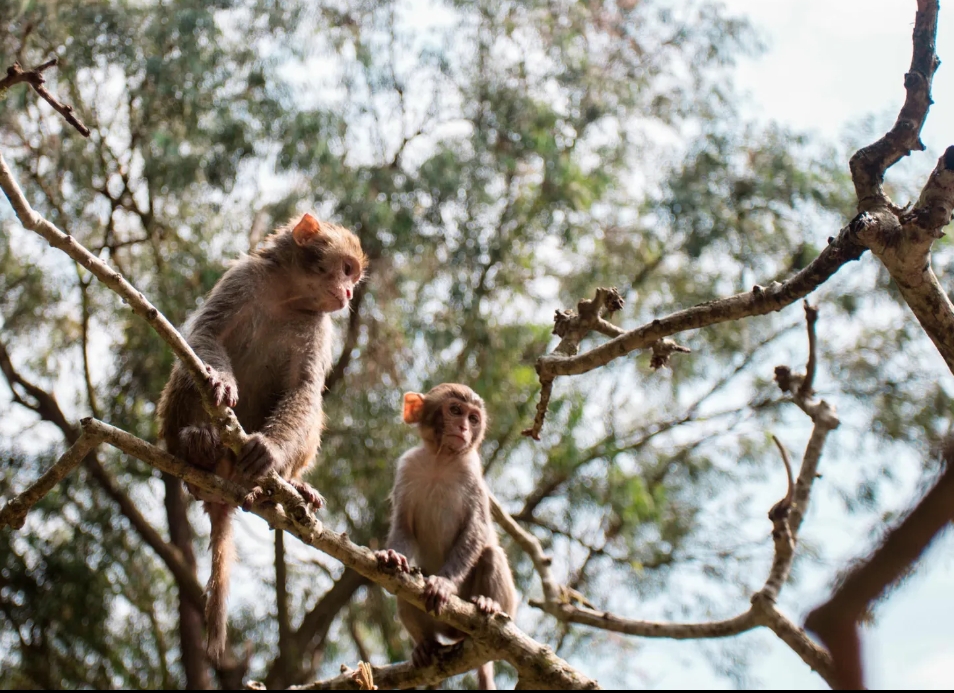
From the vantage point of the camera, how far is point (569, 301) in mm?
11141

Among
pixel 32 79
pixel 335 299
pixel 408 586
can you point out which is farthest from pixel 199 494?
pixel 32 79

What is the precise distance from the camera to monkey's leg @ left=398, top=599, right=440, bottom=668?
5.68 m

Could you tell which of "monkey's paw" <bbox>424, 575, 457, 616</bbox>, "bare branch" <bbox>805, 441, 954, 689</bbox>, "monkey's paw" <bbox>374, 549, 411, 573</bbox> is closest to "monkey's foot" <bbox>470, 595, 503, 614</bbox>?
"monkey's paw" <bbox>424, 575, 457, 616</bbox>

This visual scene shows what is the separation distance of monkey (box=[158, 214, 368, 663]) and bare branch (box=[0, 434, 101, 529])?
1.89 ft

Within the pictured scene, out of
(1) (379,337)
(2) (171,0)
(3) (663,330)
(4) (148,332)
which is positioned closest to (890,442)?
(1) (379,337)

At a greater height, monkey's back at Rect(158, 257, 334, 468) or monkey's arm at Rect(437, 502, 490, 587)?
monkey's back at Rect(158, 257, 334, 468)

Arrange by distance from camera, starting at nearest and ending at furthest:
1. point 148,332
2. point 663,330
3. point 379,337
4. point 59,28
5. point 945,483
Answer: point 945,483, point 663,330, point 59,28, point 148,332, point 379,337

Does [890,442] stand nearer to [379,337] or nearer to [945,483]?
[379,337]

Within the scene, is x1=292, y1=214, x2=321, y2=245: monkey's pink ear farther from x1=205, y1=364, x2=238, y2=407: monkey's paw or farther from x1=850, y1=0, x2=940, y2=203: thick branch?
x1=850, y1=0, x2=940, y2=203: thick branch

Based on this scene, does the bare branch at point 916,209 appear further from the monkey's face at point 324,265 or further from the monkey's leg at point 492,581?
the monkey's leg at point 492,581

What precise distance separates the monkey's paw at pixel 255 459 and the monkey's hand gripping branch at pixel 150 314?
1.8 inches

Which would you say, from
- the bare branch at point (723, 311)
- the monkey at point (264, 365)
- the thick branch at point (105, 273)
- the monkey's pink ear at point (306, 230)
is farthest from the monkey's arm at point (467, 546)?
the thick branch at point (105, 273)

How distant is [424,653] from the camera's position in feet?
18.6

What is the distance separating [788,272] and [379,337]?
473 centimetres
